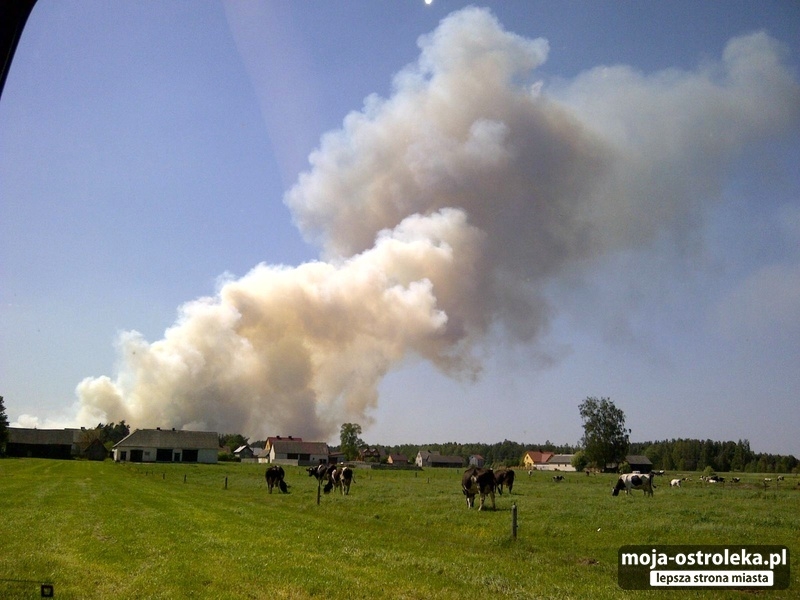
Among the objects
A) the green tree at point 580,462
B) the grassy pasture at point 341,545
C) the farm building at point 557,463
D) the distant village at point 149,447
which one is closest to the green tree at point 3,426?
the distant village at point 149,447

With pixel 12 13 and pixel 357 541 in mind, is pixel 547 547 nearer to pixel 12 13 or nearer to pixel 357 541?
pixel 357 541

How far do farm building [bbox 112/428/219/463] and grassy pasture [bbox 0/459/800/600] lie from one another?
9048 cm

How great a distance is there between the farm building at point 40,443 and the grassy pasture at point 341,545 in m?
109

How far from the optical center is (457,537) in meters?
21.0

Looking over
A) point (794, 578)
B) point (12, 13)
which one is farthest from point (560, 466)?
point (12, 13)

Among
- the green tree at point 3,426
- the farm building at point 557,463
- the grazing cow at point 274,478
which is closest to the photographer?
the grazing cow at point 274,478

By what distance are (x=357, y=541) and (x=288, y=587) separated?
6709 millimetres

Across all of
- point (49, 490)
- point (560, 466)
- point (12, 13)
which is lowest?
point (560, 466)

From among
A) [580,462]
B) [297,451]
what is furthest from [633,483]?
[297,451]

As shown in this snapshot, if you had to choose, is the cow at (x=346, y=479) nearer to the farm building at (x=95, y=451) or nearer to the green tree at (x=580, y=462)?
the green tree at (x=580, y=462)

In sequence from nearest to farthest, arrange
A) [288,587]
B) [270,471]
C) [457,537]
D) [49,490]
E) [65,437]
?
[288,587] < [457,537] < [49,490] < [270,471] < [65,437]

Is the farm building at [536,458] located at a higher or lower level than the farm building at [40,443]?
lower

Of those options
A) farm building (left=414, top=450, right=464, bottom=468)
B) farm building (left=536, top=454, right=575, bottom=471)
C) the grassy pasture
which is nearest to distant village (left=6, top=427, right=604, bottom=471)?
farm building (left=414, top=450, right=464, bottom=468)

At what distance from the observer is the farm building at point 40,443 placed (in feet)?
403
